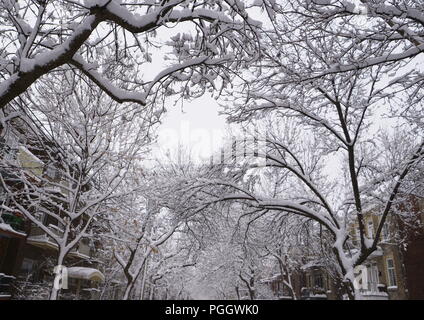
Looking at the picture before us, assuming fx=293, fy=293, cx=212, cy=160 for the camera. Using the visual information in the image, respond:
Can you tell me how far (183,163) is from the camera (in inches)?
814

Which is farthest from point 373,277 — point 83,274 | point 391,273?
point 83,274

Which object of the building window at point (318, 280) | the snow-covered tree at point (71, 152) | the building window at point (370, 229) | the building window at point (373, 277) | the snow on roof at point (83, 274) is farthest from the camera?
the building window at point (318, 280)

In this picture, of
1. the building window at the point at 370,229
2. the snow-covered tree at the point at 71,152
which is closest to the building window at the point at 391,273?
the building window at the point at 370,229

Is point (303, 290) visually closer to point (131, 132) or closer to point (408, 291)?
point (408, 291)

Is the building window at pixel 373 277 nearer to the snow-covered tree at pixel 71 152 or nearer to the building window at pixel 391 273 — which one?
the building window at pixel 391 273

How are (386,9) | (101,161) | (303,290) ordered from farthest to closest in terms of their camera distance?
(303,290) → (101,161) → (386,9)

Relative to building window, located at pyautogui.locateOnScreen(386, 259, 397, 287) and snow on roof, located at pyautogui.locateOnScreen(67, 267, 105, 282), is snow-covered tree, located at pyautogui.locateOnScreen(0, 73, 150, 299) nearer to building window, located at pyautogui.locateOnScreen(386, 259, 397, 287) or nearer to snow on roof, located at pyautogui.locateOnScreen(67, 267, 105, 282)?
snow on roof, located at pyautogui.locateOnScreen(67, 267, 105, 282)

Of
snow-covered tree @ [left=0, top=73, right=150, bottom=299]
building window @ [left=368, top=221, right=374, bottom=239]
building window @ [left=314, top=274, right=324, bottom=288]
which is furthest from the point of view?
building window @ [left=314, top=274, right=324, bottom=288]

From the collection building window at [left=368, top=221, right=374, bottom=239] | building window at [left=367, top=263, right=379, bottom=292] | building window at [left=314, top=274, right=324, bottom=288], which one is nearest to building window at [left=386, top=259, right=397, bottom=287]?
building window at [left=367, top=263, right=379, bottom=292]

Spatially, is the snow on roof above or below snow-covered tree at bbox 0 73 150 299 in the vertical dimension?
below

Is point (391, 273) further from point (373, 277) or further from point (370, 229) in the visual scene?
point (370, 229)

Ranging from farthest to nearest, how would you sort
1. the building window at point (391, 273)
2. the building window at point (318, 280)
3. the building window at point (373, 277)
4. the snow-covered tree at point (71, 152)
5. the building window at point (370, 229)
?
1. the building window at point (318, 280)
2. the building window at point (370, 229)
3. the building window at point (373, 277)
4. the building window at point (391, 273)
5. the snow-covered tree at point (71, 152)
